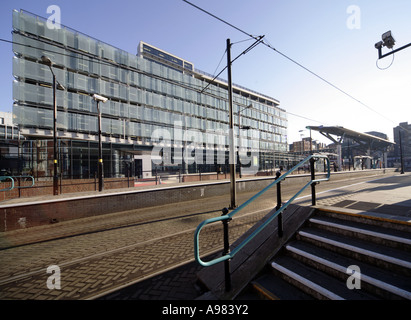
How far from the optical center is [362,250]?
8.02ft

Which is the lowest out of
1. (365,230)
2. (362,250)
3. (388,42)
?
(362,250)

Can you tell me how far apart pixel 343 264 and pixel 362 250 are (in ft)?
1.10

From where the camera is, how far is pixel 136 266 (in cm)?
387

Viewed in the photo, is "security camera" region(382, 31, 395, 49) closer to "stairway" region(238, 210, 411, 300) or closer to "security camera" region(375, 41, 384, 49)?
"security camera" region(375, 41, 384, 49)

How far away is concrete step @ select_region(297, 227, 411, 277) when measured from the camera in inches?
85.6

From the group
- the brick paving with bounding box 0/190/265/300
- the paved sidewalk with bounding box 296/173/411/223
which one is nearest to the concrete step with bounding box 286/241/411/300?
the paved sidewalk with bounding box 296/173/411/223

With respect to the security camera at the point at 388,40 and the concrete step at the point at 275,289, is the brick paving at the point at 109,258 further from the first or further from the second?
the security camera at the point at 388,40

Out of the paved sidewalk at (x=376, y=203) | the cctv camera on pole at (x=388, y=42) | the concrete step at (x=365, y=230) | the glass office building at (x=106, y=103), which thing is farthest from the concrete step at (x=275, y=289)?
the glass office building at (x=106, y=103)

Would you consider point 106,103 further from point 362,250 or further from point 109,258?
point 362,250

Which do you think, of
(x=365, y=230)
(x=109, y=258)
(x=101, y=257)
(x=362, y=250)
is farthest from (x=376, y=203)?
(x=101, y=257)

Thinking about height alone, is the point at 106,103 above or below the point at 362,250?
above

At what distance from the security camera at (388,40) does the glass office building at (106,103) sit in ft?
42.4

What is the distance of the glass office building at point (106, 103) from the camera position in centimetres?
2509
